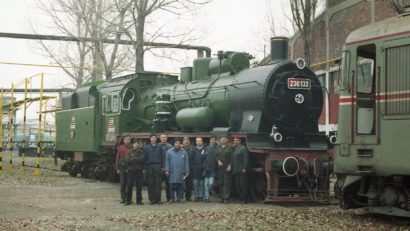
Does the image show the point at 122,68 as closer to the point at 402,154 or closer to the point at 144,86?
the point at 144,86

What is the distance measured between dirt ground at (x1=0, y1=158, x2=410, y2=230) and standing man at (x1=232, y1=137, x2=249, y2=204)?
41 centimetres

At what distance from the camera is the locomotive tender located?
14.8 m

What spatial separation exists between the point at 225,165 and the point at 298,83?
9.50 feet

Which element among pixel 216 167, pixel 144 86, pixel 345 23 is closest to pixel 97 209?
pixel 216 167

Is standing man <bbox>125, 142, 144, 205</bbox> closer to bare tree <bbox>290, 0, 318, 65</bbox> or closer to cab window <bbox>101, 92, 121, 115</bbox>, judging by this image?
cab window <bbox>101, 92, 121, 115</bbox>

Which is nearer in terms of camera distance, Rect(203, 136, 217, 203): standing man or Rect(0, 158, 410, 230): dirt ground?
Rect(0, 158, 410, 230): dirt ground

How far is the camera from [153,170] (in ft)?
51.2

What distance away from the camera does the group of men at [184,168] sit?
49.8ft

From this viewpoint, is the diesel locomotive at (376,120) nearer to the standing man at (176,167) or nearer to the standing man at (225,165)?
the standing man at (225,165)

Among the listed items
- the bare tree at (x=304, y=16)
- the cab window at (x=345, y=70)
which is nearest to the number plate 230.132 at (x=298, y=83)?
the cab window at (x=345, y=70)

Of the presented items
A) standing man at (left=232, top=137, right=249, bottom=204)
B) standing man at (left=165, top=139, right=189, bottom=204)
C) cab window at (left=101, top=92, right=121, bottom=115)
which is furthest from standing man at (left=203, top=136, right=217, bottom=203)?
cab window at (left=101, top=92, right=121, bottom=115)

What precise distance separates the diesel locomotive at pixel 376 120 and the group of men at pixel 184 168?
389 centimetres

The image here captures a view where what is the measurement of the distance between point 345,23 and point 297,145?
15620 mm

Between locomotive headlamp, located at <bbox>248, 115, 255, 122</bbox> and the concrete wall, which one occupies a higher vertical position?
the concrete wall
